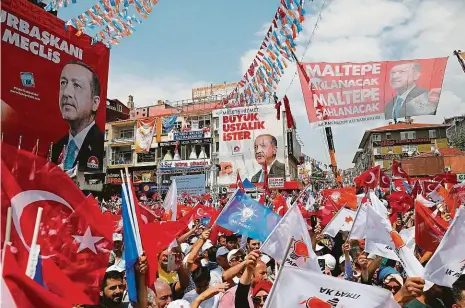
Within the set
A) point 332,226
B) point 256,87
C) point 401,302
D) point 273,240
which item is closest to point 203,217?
point 256,87

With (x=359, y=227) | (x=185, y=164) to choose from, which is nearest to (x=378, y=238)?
(x=359, y=227)

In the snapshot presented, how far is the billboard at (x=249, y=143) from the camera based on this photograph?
44.0m

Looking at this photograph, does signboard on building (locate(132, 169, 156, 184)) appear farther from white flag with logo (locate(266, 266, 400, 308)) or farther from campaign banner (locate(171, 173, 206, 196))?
white flag with logo (locate(266, 266, 400, 308))

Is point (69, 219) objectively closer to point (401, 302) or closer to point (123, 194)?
point (123, 194)

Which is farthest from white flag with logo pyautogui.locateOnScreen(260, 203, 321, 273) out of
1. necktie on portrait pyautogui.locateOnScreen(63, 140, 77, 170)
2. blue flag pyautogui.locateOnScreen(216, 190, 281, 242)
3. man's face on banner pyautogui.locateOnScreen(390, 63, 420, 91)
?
necktie on portrait pyautogui.locateOnScreen(63, 140, 77, 170)

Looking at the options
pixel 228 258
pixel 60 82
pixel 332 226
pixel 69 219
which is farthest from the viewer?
pixel 60 82

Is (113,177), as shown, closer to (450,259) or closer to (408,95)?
(408,95)

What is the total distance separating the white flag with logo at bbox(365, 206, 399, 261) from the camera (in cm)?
504

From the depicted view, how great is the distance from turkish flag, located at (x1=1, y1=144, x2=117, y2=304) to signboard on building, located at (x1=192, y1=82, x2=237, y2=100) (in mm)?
49660

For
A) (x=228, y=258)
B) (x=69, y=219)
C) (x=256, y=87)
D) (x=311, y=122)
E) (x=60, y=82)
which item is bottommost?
(x=228, y=258)

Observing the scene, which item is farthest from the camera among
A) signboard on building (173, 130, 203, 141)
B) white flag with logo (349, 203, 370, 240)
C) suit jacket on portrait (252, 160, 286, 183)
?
signboard on building (173, 130, 203, 141)

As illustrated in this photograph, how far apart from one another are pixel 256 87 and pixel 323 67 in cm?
168

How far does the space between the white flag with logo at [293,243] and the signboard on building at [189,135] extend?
4144 centimetres

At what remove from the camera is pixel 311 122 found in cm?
976
